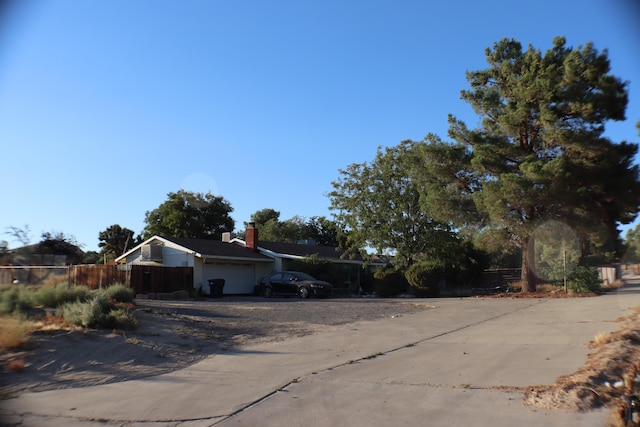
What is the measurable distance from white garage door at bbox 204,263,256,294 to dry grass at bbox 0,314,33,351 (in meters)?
22.1

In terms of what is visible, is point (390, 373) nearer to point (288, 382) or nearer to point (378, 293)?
point (288, 382)

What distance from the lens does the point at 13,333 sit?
924 cm

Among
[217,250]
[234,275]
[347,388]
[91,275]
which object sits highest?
[217,250]

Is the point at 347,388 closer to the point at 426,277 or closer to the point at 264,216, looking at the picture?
the point at 426,277

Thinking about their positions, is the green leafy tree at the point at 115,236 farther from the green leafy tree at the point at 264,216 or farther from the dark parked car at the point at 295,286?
the dark parked car at the point at 295,286

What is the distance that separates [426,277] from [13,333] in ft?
85.1

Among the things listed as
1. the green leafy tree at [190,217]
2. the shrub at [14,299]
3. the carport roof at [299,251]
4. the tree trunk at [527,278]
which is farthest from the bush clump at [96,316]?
the green leafy tree at [190,217]

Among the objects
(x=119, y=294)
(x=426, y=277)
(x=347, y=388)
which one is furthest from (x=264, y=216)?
(x=347, y=388)

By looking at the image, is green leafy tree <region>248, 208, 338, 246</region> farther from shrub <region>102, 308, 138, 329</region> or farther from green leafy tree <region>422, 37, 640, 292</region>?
shrub <region>102, 308, 138, 329</region>

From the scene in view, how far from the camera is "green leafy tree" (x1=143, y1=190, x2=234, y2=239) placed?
59.0m

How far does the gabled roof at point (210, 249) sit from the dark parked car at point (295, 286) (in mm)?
3098

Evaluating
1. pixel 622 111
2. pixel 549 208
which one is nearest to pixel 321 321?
pixel 549 208

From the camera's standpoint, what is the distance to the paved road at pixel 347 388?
19.9 ft

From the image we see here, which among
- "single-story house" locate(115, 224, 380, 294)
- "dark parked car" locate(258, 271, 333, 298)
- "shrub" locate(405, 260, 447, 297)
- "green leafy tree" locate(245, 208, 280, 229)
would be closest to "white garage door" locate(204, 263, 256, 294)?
"single-story house" locate(115, 224, 380, 294)
